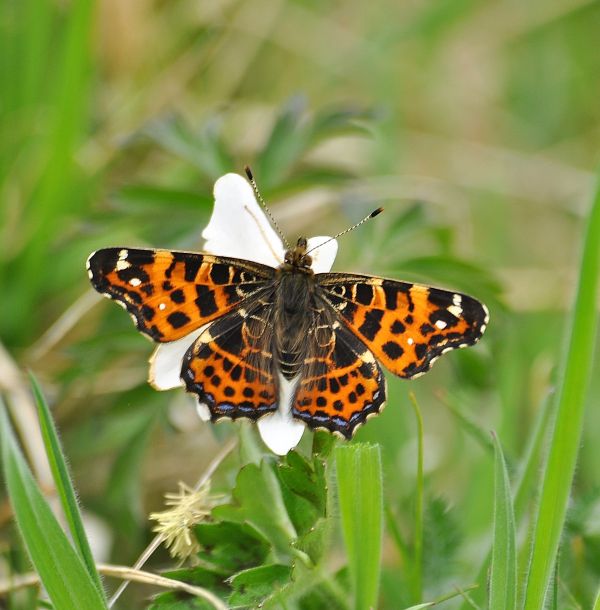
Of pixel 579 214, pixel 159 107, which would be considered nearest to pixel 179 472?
pixel 159 107

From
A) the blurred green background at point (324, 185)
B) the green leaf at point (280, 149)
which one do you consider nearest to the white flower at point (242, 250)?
the blurred green background at point (324, 185)

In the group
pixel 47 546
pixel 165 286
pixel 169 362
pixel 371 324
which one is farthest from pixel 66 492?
pixel 371 324

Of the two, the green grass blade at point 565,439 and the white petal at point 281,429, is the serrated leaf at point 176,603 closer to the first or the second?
the white petal at point 281,429

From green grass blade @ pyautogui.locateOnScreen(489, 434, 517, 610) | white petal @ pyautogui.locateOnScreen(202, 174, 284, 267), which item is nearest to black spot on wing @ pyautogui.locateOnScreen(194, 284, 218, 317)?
white petal @ pyautogui.locateOnScreen(202, 174, 284, 267)

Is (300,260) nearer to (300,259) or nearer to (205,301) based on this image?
(300,259)

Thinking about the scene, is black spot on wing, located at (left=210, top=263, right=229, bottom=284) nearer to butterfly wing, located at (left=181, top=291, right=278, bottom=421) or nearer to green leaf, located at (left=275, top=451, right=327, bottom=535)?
butterfly wing, located at (left=181, top=291, right=278, bottom=421)

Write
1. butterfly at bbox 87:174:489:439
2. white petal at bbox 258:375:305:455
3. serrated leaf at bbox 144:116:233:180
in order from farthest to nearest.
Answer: serrated leaf at bbox 144:116:233:180, butterfly at bbox 87:174:489:439, white petal at bbox 258:375:305:455

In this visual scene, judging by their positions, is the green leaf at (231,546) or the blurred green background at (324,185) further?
the blurred green background at (324,185)
